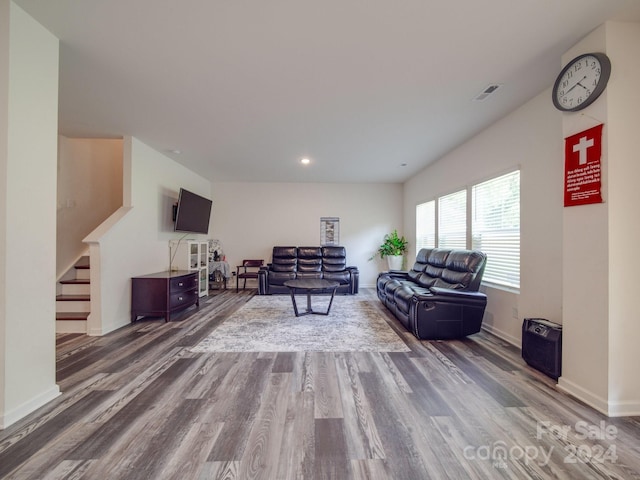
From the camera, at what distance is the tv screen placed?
464 centimetres

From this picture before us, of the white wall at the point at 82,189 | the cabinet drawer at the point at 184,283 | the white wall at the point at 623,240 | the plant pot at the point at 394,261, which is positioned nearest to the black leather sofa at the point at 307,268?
the plant pot at the point at 394,261

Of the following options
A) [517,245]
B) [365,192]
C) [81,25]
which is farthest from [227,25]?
[365,192]

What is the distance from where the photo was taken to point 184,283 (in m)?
4.22

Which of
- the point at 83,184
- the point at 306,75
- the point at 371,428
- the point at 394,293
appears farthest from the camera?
the point at 83,184

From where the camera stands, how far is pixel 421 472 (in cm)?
130

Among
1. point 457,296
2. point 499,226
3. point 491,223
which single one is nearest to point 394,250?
point 491,223

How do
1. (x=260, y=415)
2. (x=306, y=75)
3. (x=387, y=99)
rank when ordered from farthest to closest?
(x=387, y=99) → (x=306, y=75) → (x=260, y=415)

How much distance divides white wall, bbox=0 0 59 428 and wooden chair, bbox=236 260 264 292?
13.8ft

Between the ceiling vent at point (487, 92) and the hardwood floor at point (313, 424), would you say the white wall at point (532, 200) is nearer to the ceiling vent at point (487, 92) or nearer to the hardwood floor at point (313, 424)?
the ceiling vent at point (487, 92)

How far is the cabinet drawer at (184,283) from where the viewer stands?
12.9ft

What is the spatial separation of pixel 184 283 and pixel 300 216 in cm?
333

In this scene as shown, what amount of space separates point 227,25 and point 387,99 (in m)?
1.60

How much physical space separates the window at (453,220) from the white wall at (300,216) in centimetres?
205

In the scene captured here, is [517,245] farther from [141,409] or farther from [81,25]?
[81,25]
